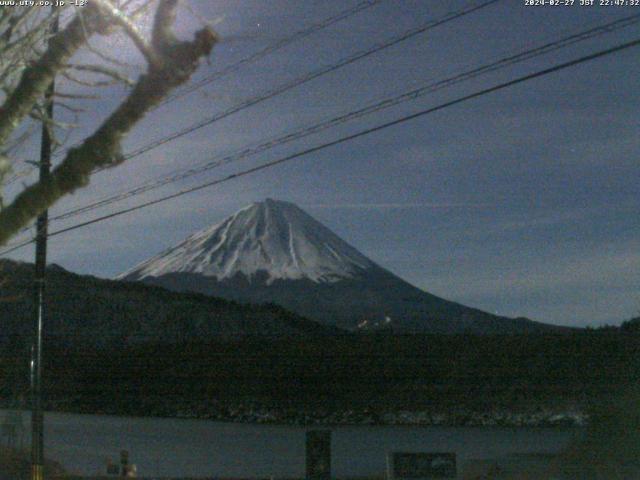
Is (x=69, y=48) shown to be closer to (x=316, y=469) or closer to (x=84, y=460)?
(x=316, y=469)

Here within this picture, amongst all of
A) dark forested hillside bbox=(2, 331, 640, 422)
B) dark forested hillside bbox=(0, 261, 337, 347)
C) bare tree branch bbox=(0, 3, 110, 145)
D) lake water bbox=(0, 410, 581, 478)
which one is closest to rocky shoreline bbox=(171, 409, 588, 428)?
dark forested hillside bbox=(2, 331, 640, 422)

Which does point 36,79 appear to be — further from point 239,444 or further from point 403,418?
point 403,418

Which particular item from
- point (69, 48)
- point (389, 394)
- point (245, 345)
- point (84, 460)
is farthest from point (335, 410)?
point (69, 48)

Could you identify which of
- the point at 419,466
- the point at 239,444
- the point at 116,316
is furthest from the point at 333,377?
the point at 419,466

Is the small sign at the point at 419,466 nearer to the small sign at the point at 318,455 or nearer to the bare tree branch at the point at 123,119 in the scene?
the small sign at the point at 318,455

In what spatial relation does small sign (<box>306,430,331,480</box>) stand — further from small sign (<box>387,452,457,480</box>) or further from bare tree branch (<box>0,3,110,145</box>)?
bare tree branch (<box>0,3,110,145</box>)

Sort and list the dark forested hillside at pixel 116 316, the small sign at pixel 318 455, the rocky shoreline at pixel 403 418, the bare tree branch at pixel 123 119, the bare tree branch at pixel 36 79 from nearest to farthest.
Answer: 1. the bare tree branch at pixel 123 119
2. the bare tree branch at pixel 36 79
3. the small sign at pixel 318 455
4. the rocky shoreline at pixel 403 418
5. the dark forested hillside at pixel 116 316

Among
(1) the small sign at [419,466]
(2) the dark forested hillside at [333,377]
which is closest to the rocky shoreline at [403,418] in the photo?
(2) the dark forested hillside at [333,377]
